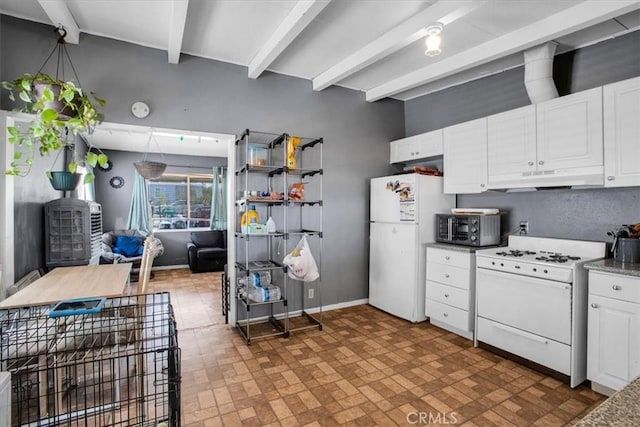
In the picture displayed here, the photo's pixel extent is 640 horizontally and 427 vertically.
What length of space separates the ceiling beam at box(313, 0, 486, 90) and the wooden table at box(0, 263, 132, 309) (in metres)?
2.76

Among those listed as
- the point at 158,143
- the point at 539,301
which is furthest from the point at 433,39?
the point at 158,143

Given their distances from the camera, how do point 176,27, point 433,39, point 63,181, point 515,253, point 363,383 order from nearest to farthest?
point 433,39, point 363,383, point 176,27, point 515,253, point 63,181

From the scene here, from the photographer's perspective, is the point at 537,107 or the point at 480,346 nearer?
the point at 537,107

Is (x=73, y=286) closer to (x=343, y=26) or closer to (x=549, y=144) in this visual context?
(x=343, y=26)

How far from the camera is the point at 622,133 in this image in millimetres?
2320

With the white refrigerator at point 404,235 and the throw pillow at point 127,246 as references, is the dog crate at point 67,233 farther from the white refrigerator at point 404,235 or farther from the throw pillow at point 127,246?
the white refrigerator at point 404,235

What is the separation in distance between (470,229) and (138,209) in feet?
20.7

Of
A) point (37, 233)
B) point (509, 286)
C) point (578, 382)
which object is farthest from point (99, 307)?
point (578, 382)

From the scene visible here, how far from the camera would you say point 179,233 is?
7.15 metres

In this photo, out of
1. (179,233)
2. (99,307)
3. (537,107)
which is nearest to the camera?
(99,307)

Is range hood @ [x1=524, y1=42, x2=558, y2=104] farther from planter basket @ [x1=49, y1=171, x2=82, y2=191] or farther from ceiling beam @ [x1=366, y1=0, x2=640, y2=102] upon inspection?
planter basket @ [x1=49, y1=171, x2=82, y2=191]

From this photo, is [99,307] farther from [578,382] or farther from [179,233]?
[179,233]

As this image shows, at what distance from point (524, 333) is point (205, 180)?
6831 millimetres

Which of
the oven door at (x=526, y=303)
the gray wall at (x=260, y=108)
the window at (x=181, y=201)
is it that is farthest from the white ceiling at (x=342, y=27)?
the window at (x=181, y=201)
